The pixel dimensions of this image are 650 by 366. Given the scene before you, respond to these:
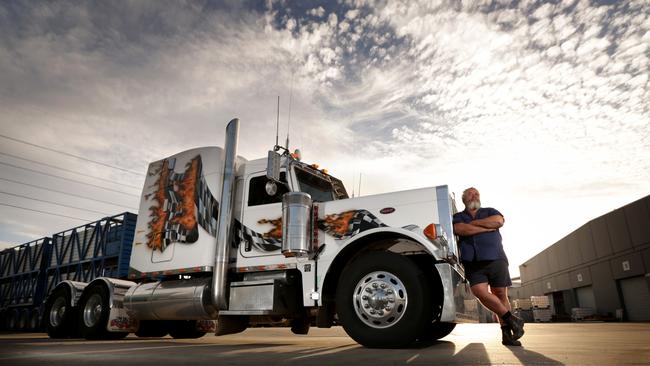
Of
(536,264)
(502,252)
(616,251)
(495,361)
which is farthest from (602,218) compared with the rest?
(495,361)

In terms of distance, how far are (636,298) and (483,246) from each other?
27.9 m

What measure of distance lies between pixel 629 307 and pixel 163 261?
99.2 feet

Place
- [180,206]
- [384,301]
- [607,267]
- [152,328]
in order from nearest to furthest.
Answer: [384,301], [180,206], [152,328], [607,267]

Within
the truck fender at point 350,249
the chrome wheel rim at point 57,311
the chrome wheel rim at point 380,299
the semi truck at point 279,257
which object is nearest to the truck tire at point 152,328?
the semi truck at point 279,257

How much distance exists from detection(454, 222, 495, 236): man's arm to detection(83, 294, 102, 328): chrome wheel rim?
6633mm

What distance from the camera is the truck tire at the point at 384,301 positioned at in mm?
4605

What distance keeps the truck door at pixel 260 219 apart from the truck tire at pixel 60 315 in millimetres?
4520

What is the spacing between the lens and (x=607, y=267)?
28875mm

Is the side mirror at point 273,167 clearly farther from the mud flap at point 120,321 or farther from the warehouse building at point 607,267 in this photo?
the warehouse building at point 607,267

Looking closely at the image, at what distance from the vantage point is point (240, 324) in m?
6.27

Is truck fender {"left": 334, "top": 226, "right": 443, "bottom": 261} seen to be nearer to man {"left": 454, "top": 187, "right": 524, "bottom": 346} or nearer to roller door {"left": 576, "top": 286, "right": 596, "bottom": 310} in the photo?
man {"left": 454, "top": 187, "right": 524, "bottom": 346}

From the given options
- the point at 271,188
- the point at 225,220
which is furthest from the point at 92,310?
the point at 271,188

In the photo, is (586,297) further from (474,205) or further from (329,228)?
(329,228)

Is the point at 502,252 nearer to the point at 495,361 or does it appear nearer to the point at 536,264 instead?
the point at 495,361
